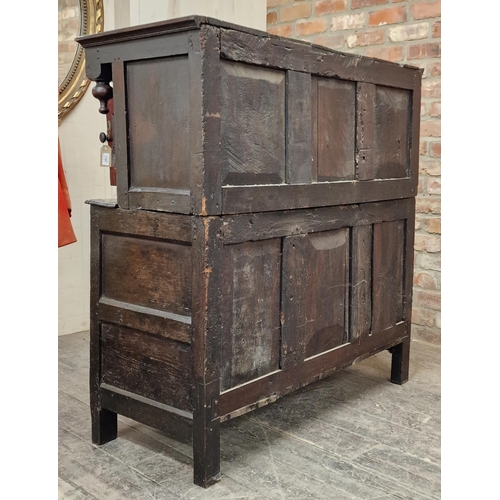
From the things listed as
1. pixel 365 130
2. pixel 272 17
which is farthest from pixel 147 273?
pixel 272 17

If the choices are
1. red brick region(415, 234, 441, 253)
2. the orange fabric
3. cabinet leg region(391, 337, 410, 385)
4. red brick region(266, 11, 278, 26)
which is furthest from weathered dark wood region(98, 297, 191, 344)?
red brick region(266, 11, 278, 26)

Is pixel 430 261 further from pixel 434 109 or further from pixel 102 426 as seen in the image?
pixel 102 426

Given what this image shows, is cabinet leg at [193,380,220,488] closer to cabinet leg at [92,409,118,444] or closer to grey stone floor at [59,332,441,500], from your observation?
grey stone floor at [59,332,441,500]

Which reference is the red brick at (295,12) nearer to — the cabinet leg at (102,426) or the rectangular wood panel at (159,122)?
the rectangular wood panel at (159,122)

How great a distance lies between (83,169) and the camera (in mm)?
3328

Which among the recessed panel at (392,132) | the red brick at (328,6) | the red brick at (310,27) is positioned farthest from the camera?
the red brick at (310,27)

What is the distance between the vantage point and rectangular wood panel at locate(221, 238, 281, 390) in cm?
187

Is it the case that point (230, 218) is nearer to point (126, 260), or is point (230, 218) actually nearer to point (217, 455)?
point (126, 260)

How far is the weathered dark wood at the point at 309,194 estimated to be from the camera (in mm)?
1837

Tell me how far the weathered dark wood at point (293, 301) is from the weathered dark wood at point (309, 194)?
5.2 inches

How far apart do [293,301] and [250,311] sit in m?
0.21

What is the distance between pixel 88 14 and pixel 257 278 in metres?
1.94

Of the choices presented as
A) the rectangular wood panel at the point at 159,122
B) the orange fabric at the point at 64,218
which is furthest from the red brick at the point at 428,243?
the rectangular wood panel at the point at 159,122
